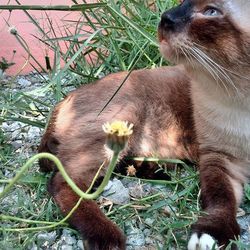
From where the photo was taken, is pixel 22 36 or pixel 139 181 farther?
pixel 22 36

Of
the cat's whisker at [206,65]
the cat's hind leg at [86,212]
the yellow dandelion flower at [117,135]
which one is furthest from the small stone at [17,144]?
the yellow dandelion flower at [117,135]

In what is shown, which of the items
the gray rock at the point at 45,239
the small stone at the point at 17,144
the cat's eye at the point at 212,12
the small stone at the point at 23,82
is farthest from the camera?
the small stone at the point at 23,82

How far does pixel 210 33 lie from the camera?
237 centimetres

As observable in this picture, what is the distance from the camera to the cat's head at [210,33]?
2.37 m

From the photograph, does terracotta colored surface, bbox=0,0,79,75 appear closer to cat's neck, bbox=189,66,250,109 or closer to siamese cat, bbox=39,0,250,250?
siamese cat, bbox=39,0,250,250

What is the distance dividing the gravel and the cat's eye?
80cm

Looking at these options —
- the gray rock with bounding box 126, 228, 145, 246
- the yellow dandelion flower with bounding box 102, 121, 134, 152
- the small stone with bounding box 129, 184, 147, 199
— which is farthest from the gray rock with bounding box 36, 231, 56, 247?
the yellow dandelion flower with bounding box 102, 121, 134, 152

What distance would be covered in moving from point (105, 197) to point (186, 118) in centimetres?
58

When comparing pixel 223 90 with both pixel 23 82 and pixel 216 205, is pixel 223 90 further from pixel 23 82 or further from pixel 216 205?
pixel 23 82

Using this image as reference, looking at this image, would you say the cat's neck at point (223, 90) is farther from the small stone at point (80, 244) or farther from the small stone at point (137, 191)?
the small stone at point (80, 244)

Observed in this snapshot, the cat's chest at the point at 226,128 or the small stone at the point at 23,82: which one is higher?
the cat's chest at the point at 226,128

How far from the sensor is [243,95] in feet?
8.28

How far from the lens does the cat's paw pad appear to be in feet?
7.15

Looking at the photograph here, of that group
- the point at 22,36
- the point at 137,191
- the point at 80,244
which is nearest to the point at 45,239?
the point at 80,244
